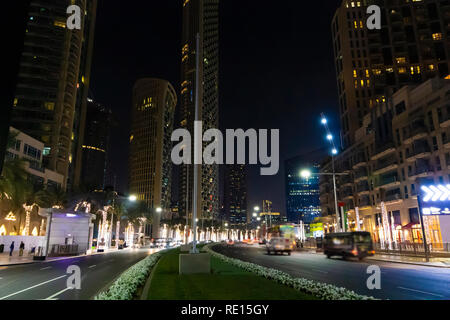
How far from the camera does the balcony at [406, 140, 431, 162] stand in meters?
53.1

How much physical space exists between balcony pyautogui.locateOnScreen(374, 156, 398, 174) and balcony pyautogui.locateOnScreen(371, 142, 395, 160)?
110 centimetres

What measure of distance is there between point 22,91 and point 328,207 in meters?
93.1

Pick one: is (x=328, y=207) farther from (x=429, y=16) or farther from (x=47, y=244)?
(x=47, y=244)

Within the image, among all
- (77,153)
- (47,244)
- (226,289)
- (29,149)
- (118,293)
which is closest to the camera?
(118,293)

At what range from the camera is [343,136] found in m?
97.2

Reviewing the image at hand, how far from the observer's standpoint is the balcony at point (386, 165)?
208 feet

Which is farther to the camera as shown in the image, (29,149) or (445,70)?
(445,70)

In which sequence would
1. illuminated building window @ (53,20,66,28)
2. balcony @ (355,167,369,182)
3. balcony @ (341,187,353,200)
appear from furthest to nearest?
illuminated building window @ (53,20,66,28) < balcony @ (341,187,353,200) < balcony @ (355,167,369,182)

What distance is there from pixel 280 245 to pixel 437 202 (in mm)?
19057

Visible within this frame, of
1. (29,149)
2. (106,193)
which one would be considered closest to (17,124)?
(29,149)

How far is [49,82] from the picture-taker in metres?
96.1

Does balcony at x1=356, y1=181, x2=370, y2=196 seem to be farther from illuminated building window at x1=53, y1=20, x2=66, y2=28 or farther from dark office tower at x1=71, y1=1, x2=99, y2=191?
illuminated building window at x1=53, y1=20, x2=66, y2=28

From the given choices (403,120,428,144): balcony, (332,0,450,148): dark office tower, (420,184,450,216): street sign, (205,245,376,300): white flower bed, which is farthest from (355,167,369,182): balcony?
(205,245,376,300): white flower bed

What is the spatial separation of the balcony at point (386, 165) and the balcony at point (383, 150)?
1.10m
